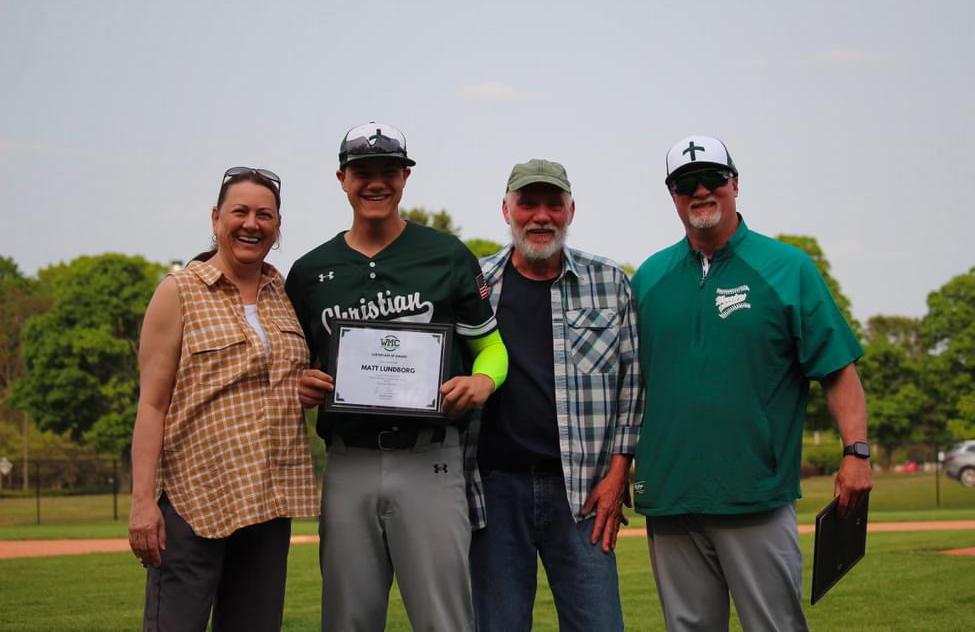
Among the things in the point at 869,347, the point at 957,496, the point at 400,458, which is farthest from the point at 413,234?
the point at 869,347

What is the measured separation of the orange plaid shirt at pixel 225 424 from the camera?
15.6 feet

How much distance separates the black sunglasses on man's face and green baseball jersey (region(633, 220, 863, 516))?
305 mm

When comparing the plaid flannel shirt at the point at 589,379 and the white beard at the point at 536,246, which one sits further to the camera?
the white beard at the point at 536,246

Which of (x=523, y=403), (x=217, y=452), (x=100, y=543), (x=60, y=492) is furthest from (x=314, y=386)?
(x=60, y=492)

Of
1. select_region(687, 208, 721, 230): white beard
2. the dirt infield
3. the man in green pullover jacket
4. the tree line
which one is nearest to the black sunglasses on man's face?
the man in green pullover jacket

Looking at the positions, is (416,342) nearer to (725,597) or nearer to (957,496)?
(725,597)

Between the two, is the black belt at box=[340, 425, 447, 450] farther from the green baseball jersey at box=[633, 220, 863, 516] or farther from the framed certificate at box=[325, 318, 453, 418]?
the green baseball jersey at box=[633, 220, 863, 516]

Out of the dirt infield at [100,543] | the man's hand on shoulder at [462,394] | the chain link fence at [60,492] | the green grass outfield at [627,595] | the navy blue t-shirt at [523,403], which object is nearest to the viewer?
the man's hand on shoulder at [462,394]

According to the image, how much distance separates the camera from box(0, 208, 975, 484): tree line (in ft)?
180

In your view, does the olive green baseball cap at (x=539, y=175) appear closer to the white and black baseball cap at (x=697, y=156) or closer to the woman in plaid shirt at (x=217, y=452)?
the white and black baseball cap at (x=697, y=156)

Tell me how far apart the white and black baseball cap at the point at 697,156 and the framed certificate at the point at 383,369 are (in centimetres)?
137

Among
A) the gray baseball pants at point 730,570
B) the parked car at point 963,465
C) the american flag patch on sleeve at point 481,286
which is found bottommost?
the parked car at point 963,465

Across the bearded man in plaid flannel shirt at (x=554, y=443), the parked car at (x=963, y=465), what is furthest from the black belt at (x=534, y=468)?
the parked car at (x=963, y=465)

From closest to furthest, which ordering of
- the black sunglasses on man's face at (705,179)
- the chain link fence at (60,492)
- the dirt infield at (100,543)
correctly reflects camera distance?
the black sunglasses on man's face at (705,179), the dirt infield at (100,543), the chain link fence at (60,492)
